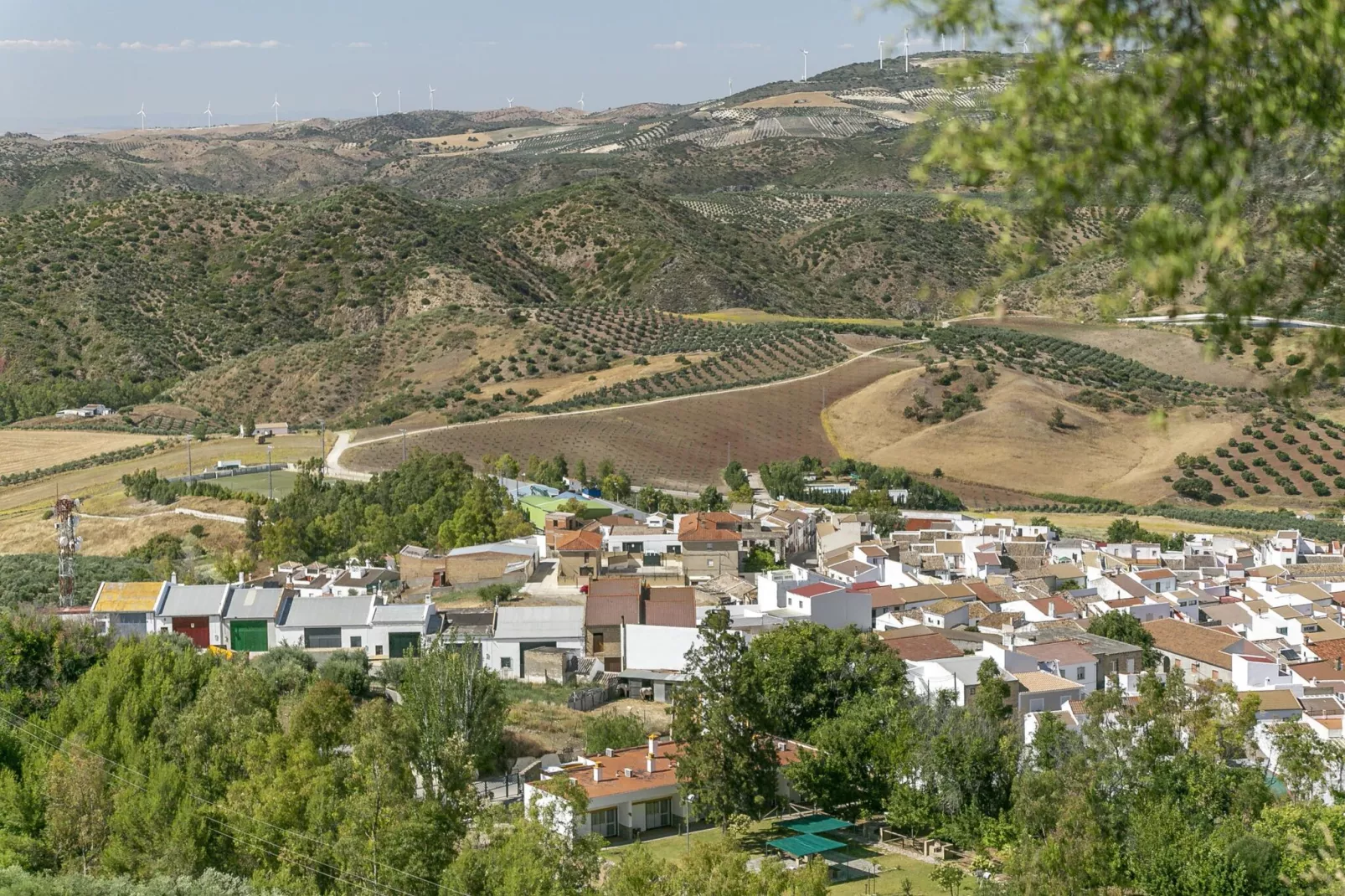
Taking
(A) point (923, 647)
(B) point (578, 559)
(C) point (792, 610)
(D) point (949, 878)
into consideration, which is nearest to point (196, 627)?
(B) point (578, 559)

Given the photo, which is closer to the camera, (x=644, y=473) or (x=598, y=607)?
(x=598, y=607)

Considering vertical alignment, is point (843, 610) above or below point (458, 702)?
below

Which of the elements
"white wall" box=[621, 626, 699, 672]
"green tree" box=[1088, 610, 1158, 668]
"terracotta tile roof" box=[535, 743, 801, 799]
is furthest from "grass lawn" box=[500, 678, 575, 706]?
"green tree" box=[1088, 610, 1158, 668]

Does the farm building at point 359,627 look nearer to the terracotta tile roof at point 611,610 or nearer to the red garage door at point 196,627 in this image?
the red garage door at point 196,627

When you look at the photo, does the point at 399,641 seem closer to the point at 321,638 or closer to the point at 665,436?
the point at 321,638

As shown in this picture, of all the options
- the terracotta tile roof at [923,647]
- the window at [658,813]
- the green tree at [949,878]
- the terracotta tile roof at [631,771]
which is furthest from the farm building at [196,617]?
the green tree at [949,878]

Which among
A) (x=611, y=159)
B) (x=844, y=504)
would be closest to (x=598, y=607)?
(x=844, y=504)

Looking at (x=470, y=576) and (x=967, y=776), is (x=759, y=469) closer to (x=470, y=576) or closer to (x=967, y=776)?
(x=470, y=576)
